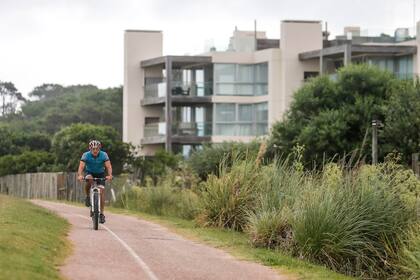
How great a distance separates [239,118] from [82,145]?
46.0ft

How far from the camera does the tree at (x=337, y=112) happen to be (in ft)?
149

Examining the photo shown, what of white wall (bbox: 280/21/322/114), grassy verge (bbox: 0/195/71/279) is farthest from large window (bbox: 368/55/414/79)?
grassy verge (bbox: 0/195/71/279)

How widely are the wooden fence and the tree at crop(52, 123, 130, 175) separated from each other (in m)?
3.32

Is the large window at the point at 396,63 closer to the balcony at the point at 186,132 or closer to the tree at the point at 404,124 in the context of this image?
the balcony at the point at 186,132

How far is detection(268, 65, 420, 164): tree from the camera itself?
45.3m

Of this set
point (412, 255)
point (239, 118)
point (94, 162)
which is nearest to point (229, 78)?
point (239, 118)

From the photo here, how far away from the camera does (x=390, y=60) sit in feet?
212

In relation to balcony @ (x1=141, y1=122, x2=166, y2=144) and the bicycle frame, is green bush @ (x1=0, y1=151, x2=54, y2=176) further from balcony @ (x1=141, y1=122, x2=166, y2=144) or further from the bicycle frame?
the bicycle frame

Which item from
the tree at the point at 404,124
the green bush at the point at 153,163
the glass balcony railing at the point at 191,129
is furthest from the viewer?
the glass balcony railing at the point at 191,129

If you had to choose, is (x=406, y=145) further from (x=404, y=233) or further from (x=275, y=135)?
(x=404, y=233)

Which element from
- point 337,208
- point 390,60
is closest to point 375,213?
point 337,208

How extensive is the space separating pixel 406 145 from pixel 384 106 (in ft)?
13.6

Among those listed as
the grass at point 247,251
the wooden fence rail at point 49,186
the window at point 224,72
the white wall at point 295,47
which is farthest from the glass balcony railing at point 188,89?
the grass at point 247,251

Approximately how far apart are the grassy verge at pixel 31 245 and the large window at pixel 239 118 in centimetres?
4585
